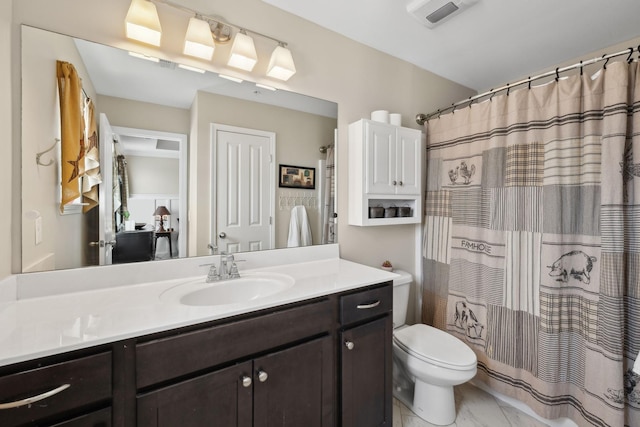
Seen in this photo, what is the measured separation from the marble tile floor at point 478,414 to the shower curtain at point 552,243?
0.11m

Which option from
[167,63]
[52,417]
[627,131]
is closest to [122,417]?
[52,417]

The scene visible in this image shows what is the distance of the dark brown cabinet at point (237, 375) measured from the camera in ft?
2.40

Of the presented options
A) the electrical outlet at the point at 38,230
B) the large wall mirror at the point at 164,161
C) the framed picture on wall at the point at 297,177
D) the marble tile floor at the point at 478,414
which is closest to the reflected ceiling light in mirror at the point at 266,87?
the large wall mirror at the point at 164,161

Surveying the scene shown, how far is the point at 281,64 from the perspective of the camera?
1567 mm

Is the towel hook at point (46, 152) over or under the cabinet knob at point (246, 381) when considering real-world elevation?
over

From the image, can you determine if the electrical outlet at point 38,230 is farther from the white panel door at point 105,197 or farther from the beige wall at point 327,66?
the white panel door at point 105,197

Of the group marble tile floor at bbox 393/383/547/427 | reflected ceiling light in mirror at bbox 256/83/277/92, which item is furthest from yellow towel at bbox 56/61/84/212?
marble tile floor at bbox 393/383/547/427

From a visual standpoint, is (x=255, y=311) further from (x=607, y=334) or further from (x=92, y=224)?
(x=607, y=334)

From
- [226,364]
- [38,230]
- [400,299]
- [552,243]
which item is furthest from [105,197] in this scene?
[552,243]

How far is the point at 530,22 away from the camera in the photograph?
174cm

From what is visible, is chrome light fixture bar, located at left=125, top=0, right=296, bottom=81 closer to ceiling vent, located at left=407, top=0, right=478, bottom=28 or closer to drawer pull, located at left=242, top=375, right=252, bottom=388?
ceiling vent, located at left=407, top=0, right=478, bottom=28

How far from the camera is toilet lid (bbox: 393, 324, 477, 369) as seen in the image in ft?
4.90

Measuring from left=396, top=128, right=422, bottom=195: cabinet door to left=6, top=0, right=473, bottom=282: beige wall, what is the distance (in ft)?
0.83

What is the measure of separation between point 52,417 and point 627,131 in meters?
2.47
